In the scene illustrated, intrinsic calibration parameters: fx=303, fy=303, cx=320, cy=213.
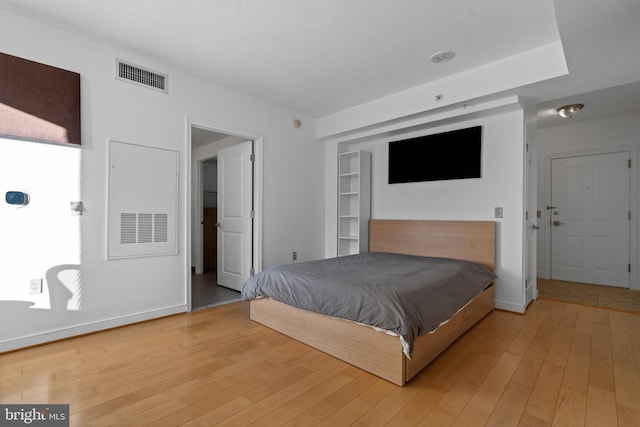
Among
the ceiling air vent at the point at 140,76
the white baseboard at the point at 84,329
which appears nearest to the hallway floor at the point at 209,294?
the white baseboard at the point at 84,329

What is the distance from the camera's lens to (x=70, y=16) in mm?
2324

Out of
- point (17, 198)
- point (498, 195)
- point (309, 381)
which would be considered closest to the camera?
point (309, 381)

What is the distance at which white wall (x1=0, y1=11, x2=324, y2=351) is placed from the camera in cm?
231

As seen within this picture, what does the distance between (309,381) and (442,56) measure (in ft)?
9.65

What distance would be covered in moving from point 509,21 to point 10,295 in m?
4.31

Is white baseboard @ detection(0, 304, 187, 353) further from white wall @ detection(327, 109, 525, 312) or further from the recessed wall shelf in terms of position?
white wall @ detection(327, 109, 525, 312)

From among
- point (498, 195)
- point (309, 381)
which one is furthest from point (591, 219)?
point (309, 381)

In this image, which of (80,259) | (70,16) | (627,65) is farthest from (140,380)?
(627,65)

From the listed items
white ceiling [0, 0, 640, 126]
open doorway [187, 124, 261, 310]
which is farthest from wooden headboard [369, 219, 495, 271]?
open doorway [187, 124, 261, 310]

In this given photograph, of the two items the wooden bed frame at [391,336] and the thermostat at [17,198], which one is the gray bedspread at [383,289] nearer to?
the wooden bed frame at [391,336]

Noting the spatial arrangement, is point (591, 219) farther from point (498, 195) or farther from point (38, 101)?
point (38, 101)

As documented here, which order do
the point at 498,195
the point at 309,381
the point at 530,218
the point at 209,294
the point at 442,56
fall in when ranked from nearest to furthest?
1. the point at 309,381
2. the point at 442,56
3. the point at 498,195
4. the point at 530,218
5. the point at 209,294

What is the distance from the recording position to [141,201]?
291cm

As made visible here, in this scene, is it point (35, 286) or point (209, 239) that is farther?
point (209, 239)
